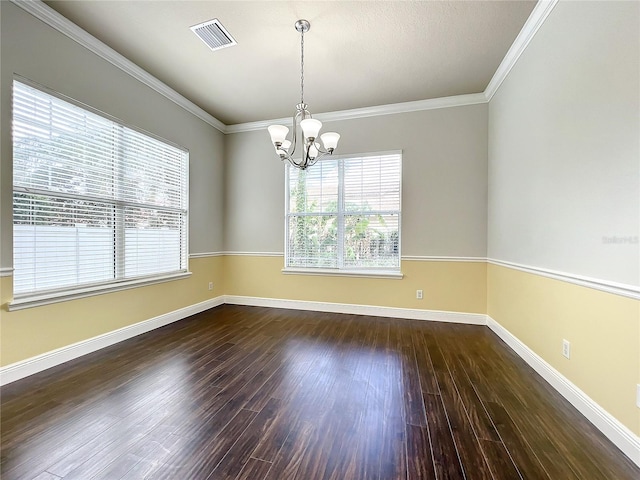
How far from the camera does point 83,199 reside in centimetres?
255

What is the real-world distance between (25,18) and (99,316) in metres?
2.55

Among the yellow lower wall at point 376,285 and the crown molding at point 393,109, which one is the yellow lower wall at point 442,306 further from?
the crown molding at point 393,109

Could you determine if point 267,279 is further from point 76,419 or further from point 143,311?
point 76,419

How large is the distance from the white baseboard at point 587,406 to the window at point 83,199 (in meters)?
4.00

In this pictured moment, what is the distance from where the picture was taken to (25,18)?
2133 mm

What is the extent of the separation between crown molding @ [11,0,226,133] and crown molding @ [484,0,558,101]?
382cm

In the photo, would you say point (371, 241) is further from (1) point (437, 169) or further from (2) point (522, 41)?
(2) point (522, 41)

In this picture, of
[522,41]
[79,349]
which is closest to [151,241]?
[79,349]

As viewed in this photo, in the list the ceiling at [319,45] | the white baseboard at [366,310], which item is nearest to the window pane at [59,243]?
the ceiling at [319,45]

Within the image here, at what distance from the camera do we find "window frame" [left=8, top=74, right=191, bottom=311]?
7.04 ft

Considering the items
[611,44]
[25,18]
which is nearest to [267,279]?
[25,18]

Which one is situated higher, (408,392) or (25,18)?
(25,18)

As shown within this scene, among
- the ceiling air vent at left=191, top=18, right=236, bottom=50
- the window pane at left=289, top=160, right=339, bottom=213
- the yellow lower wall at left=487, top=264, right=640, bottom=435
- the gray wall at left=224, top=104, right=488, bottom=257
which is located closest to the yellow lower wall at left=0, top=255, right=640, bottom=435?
the yellow lower wall at left=487, top=264, right=640, bottom=435

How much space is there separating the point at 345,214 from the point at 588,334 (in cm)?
285
